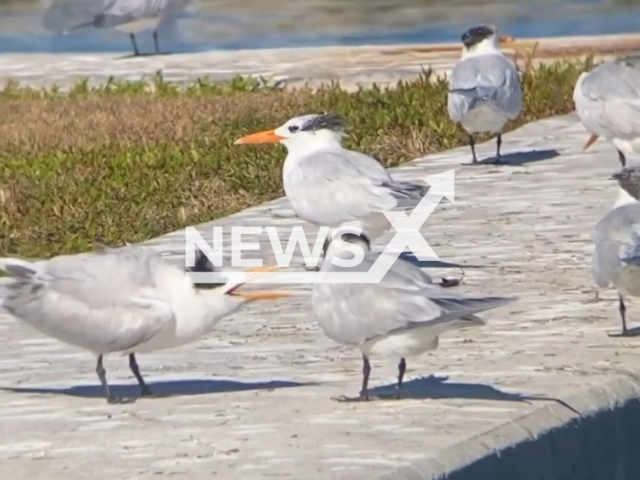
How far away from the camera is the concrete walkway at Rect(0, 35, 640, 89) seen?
15.4m

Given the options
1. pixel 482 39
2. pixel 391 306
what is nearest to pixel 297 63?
pixel 482 39

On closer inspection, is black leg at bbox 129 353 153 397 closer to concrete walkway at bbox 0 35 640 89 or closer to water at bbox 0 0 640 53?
concrete walkway at bbox 0 35 640 89

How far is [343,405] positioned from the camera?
19.6 feet

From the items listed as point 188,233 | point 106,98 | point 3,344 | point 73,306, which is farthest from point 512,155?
point 73,306

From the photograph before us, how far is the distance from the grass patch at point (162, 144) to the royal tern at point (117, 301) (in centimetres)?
308

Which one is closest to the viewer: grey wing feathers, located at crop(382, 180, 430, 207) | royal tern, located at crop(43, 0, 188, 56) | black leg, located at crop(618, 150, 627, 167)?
grey wing feathers, located at crop(382, 180, 430, 207)

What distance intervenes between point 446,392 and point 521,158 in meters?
5.21

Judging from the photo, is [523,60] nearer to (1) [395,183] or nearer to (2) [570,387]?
(1) [395,183]

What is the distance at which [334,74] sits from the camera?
15289mm

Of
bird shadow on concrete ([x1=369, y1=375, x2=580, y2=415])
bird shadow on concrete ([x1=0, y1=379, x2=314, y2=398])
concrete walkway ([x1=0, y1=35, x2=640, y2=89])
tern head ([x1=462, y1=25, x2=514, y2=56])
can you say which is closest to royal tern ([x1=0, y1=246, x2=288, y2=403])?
bird shadow on concrete ([x1=0, y1=379, x2=314, y2=398])

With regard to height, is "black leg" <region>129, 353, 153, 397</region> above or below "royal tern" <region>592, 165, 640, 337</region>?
below

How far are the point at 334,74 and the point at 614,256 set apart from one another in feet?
28.7

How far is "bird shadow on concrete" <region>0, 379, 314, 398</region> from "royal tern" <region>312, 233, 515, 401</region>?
37cm

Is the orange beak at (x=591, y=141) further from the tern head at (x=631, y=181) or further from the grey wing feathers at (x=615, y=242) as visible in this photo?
the grey wing feathers at (x=615, y=242)
